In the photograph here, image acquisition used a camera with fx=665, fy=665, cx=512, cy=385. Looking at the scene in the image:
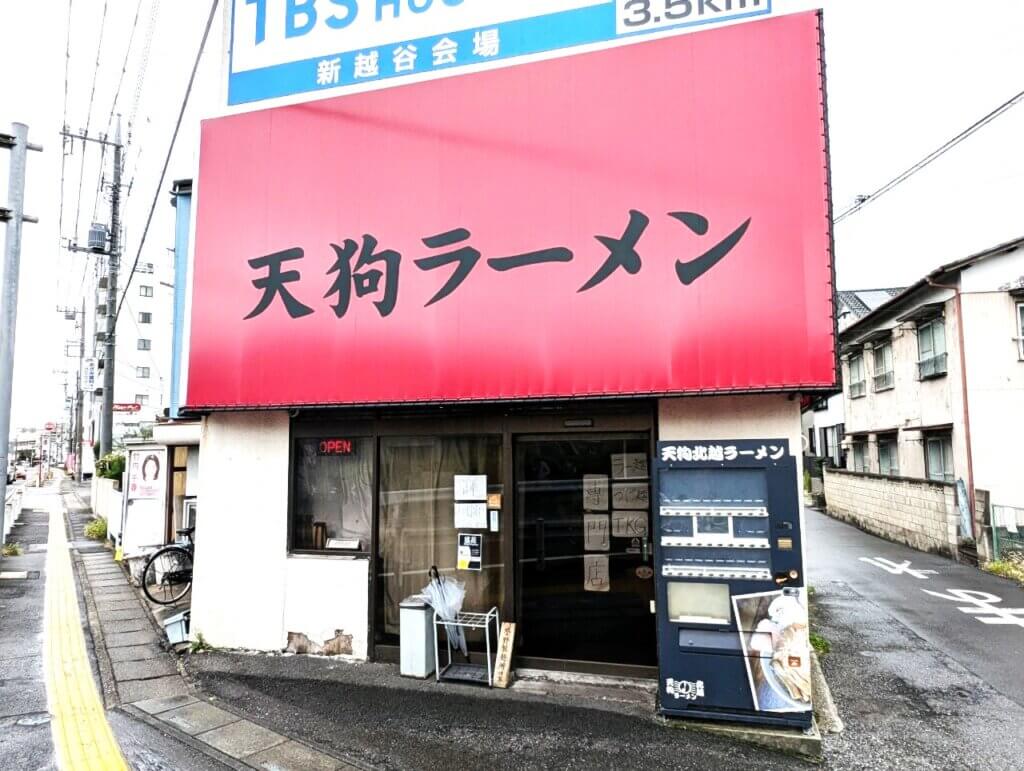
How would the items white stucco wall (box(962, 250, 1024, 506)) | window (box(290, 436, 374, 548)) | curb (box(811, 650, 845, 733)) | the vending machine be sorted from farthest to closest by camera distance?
1. white stucco wall (box(962, 250, 1024, 506))
2. window (box(290, 436, 374, 548))
3. curb (box(811, 650, 845, 733))
4. the vending machine

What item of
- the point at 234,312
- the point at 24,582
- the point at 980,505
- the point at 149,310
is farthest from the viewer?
the point at 149,310

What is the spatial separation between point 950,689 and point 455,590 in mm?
4979

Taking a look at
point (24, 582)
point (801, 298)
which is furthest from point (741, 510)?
point (24, 582)

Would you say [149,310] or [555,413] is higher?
[149,310]

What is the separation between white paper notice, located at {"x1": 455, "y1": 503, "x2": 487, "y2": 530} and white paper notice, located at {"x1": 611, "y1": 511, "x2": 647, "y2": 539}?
4.38ft

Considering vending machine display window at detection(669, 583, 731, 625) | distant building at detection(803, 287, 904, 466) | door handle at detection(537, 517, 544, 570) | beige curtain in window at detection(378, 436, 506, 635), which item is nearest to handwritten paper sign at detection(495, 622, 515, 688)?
beige curtain in window at detection(378, 436, 506, 635)

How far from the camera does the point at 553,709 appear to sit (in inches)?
224

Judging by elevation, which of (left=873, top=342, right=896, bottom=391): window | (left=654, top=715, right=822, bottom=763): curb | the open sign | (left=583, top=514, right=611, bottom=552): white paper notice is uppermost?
(left=873, top=342, right=896, bottom=391): window

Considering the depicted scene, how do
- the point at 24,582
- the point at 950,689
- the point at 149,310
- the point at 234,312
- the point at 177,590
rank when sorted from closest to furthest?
the point at 950,689 < the point at 234,312 < the point at 177,590 < the point at 24,582 < the point at 149,310

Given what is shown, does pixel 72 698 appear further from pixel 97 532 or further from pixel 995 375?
pixel 995 375

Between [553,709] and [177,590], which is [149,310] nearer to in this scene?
[177,590]

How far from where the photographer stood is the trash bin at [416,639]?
6488 mm

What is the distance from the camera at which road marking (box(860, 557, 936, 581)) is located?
45.3 ft

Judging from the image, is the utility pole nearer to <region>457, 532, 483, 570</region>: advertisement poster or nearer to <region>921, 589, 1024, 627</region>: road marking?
<region>457, 532, 483, 570</region>: advertisement poster
